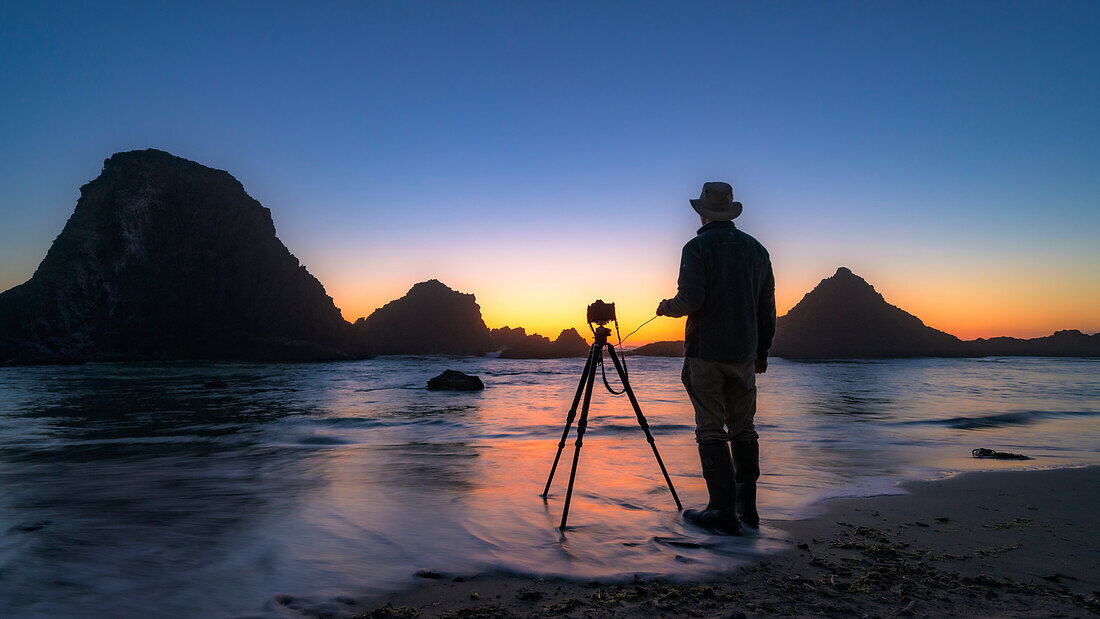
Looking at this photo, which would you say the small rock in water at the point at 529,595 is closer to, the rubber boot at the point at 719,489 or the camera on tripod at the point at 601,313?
the rubber boot at the point at 719,489

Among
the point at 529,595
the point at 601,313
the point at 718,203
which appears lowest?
the point at 529,595

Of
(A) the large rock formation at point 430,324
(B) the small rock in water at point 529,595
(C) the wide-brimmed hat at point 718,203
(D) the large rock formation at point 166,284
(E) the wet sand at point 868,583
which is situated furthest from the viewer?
(A) the large rock formation at point 430,324

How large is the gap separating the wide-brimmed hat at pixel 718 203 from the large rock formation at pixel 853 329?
266ft

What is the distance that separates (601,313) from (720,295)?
2.72ft

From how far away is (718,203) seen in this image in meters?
3.41

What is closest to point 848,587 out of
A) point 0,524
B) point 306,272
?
point 0,524

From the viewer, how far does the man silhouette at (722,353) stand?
310 cm

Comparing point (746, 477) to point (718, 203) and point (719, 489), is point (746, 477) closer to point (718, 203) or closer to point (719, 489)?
point (719, 489)

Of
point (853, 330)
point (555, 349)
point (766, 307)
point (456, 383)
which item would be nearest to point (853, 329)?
point (853, 330)

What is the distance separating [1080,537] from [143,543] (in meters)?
5.35

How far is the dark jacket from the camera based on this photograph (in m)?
3.12

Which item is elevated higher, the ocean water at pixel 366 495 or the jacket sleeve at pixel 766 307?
the jacket sleeve at pixel 766 307

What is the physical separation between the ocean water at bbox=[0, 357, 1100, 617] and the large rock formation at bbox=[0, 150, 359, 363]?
5678 centimetres

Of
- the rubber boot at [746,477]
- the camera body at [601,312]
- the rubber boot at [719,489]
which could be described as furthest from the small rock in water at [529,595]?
the camera body at [601,312]
